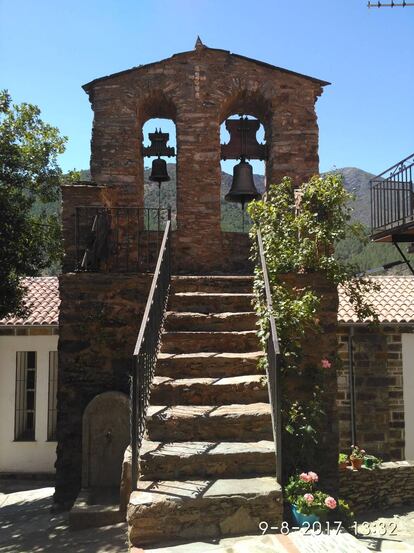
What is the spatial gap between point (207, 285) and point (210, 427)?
248cm

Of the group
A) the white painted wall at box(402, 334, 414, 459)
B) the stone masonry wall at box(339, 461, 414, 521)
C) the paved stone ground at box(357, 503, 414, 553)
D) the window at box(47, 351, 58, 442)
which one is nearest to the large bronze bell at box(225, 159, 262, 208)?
the stone masonry wall at box(339, 461, 414, 521)

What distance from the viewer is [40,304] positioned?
42.0 ft

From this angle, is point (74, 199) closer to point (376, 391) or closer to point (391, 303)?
point (391, 303)

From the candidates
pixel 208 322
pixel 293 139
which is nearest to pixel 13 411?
pixel 208 322

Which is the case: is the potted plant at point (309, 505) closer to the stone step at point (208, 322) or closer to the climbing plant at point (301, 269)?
the climbing plant at point (301, 269)

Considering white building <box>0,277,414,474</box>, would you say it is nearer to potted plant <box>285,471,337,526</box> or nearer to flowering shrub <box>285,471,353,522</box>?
flowering shrub <box>285,471,353,522</box>

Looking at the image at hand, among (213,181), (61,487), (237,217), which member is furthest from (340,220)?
(237,217)

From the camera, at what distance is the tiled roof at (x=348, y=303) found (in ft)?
38.9

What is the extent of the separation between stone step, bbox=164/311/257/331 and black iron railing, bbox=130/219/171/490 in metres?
0.17

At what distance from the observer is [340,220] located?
22.4 feet

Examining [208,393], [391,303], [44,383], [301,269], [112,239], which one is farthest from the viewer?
[44,383]

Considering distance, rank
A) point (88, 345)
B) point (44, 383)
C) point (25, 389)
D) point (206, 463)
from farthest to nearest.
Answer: point (25, 389)
point (44, 383)
point (88, 345)
point (206, 463)

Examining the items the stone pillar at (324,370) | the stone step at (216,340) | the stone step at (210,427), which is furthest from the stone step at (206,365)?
the stone step at (210,427)

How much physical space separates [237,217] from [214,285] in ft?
121
